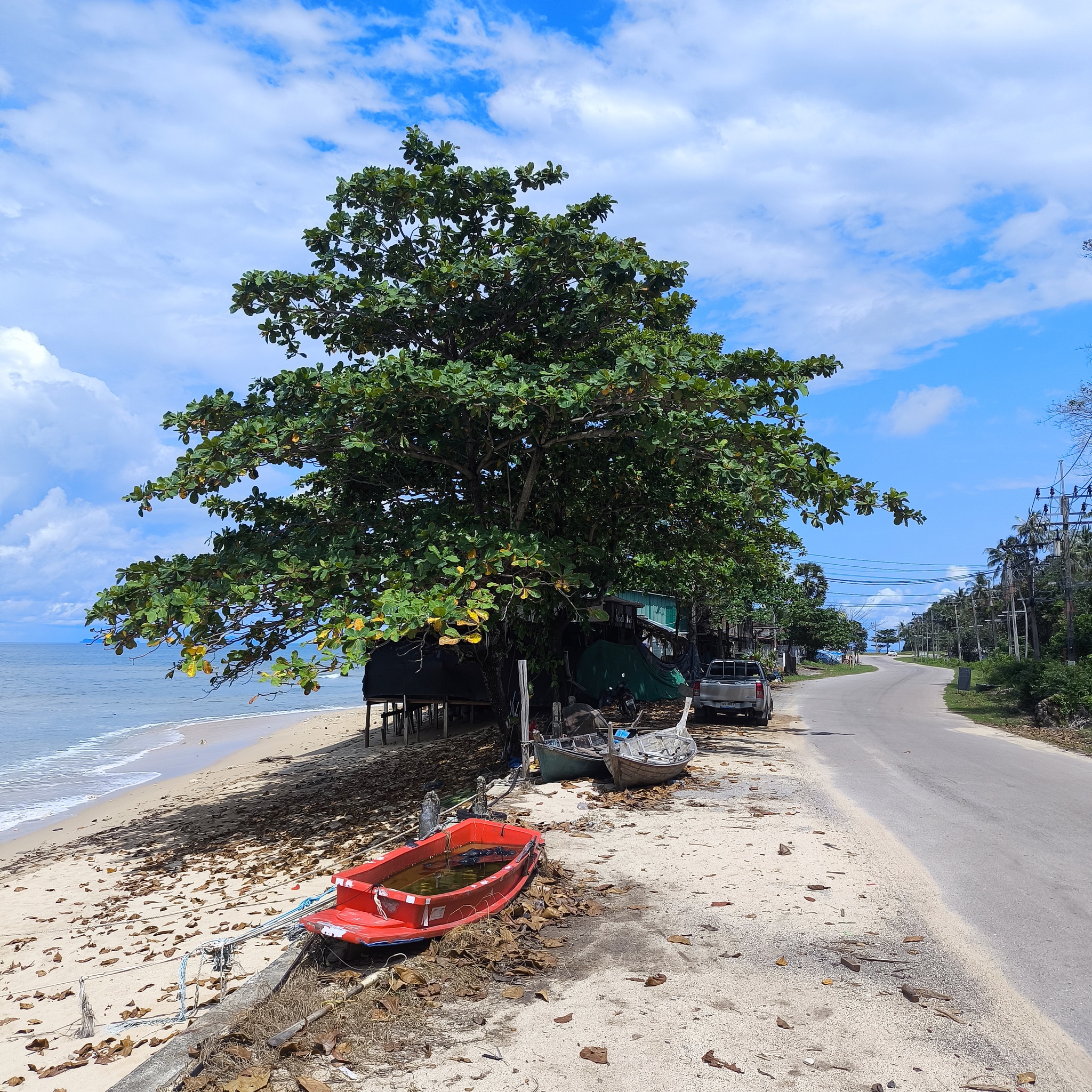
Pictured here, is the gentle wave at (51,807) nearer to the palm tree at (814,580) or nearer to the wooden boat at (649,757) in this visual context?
the wooden boat at (649,757)

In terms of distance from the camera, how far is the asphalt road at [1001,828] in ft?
19.9

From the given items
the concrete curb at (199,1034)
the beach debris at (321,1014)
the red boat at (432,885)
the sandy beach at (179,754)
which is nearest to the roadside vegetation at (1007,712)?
the red boat at (432,885)

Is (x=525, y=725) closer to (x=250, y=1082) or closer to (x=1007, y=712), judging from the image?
(x=250, y=1082)

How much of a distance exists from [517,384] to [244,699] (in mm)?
46773

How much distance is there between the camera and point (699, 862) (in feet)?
28.3

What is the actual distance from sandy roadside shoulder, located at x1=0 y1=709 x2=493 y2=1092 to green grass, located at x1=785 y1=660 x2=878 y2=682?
37304 mm

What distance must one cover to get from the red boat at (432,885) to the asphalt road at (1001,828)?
13.1 ft

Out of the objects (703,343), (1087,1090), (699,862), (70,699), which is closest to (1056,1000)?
(1087,1090)

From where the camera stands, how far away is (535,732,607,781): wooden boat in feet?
41.2

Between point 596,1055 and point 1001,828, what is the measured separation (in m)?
7.36

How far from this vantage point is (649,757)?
12.8 m

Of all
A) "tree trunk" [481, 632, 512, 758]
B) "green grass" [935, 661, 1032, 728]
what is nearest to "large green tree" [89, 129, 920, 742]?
"tree trunk" [481, 632, 512, 758]

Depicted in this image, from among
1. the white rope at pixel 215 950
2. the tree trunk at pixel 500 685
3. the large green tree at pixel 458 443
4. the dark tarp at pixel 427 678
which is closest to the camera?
the white rope at pixel 215 950

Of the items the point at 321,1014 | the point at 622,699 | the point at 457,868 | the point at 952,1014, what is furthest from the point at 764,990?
the point at 622,699
